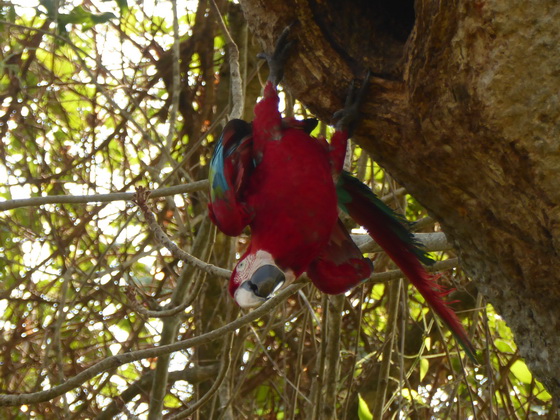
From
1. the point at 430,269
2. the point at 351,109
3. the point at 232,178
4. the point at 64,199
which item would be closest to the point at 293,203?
the point at 232,178

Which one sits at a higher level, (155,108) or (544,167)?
(155,108)

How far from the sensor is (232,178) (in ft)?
5.84

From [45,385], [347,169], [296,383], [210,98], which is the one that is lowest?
[296,383]

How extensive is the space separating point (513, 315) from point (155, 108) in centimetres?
249

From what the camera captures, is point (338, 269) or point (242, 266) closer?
point (242, 266)

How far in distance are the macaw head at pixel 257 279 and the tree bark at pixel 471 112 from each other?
0.36 meters

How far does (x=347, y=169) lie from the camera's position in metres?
2.01

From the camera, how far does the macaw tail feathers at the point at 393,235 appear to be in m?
1.79

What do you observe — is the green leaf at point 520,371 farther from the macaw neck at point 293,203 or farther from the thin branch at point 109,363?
the macaw neck at point 293,203

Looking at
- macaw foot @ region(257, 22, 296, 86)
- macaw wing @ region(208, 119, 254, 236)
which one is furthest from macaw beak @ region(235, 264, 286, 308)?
macaw foot @ region(257, 22, 296, 86)

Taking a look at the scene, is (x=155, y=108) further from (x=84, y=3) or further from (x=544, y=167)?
(x=544, y=167)

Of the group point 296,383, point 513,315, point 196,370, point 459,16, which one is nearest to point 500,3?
point 459,16

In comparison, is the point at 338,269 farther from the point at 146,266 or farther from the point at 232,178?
the point at 146,266

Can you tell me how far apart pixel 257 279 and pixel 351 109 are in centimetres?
45
